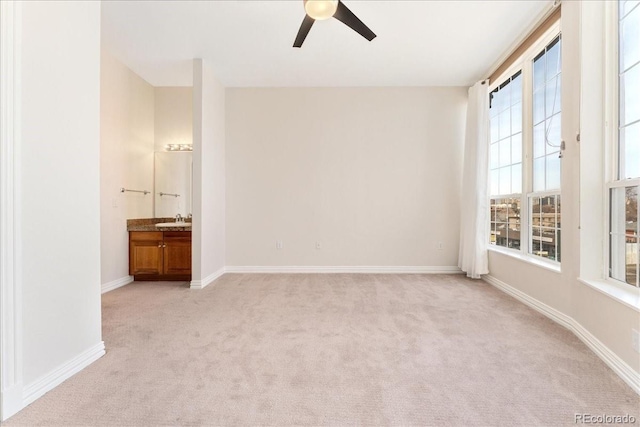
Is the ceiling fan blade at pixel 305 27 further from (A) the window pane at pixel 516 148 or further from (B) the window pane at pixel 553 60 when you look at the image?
(A) the window pane at pixel 516 148

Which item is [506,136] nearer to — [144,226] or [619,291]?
[619,291]

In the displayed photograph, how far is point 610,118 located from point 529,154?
117 centimetres

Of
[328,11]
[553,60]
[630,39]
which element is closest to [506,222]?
[553,60]

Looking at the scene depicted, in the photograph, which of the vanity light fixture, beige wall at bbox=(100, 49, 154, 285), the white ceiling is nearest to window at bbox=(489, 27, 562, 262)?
the white ceiling

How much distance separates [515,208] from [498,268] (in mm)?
786

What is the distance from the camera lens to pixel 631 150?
2135mm

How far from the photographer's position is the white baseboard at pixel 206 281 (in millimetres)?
3873

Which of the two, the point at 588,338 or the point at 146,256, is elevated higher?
the point at 146,256

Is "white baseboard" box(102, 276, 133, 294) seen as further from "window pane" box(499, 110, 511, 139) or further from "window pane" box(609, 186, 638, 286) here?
"window pane" box(499, 110, 511, 139)

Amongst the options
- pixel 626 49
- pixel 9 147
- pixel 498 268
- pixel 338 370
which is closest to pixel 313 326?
pixel 338 370

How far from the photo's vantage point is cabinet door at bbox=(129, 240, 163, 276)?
166 inches

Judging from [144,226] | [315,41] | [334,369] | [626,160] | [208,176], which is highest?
[315,41]

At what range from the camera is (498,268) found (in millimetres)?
3906

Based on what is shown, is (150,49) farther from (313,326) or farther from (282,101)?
(313,326)
